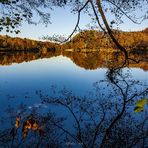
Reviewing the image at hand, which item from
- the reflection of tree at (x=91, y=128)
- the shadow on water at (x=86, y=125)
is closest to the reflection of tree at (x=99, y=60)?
the shadow on water at (x=86, y=125)

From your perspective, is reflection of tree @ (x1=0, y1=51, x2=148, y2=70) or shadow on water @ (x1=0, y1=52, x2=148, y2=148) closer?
reflection of tree @ (x1=0, y1=51, x2=148, y2=70)

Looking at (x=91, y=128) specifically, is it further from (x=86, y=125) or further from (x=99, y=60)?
(x=99, y=60)

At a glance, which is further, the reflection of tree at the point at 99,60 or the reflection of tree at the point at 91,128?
the reflection of tree at the point at 91,128

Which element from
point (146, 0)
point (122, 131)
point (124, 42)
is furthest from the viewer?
point (122, 131)

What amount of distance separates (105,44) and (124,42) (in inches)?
52.2

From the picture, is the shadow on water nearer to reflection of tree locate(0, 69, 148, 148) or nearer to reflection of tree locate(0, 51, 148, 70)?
reflection of tree locate(0, 69, 148, 148)

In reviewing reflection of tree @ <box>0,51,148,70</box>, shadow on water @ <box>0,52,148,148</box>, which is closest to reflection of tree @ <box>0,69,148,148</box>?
shadow on water @ <box>0,52,148,148</box>

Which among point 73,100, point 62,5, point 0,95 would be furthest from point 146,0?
point 0,95

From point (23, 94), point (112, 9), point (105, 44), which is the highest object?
point (112, 9)

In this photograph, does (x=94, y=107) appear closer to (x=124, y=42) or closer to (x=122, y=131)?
(x=122, y=131)

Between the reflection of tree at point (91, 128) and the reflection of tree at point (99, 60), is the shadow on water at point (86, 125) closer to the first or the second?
the reflection of tree at point (91, 128)

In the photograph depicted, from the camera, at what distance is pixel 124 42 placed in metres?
9.48

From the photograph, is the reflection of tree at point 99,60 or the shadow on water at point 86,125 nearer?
the reflection of tree at point 99,60

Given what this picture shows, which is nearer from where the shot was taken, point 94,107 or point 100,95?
point 94,107
